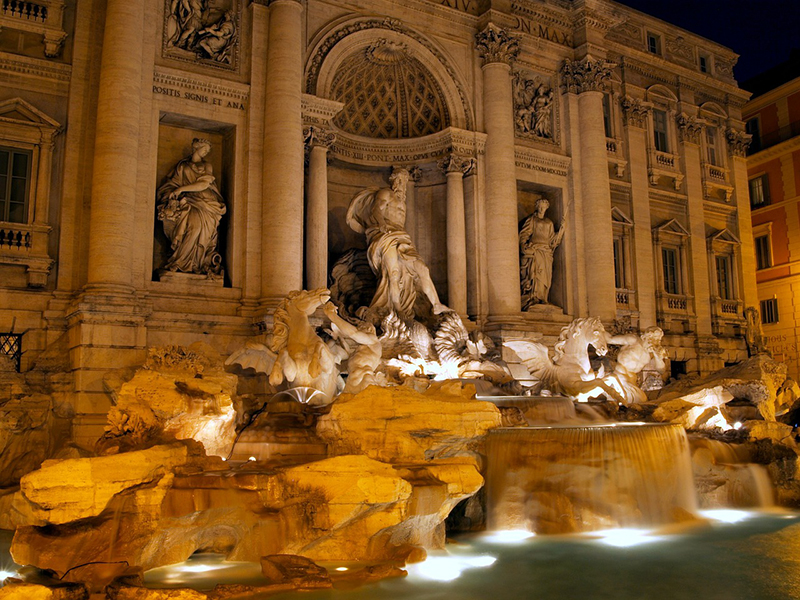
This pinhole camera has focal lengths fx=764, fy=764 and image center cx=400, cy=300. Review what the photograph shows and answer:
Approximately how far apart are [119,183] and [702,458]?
33.9ft

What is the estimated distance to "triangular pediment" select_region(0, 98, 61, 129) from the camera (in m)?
13.0

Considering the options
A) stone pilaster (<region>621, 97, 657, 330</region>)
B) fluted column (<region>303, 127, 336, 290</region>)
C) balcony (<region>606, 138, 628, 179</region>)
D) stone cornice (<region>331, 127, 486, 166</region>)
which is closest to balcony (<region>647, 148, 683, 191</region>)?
stone pilaster (<region>621, 97, 657, 330</region>)

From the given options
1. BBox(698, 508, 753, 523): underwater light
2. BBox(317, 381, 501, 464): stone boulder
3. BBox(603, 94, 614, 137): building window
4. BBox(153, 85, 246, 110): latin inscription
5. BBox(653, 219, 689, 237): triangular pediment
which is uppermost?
BBox(603, 94, 614, 137): building window

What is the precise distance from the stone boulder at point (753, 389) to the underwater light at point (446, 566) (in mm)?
6459

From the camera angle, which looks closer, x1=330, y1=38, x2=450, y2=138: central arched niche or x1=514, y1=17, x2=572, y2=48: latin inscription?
x1=330, y1=38, x2=450, y2=138: central arched niche

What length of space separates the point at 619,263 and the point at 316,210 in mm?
9333

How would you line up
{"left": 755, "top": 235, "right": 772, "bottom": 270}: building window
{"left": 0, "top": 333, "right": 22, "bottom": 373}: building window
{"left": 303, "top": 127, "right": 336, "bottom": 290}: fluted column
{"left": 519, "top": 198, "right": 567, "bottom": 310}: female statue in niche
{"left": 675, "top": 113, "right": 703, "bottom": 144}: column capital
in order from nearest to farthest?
{"left": 0, "top": 333, "right": 22, "bottom": 373}: building window, {"left": 303, "top": 127, "right": 336, "bottom": 290}: fluted column, {"left": 519, "top": 198, "right": 567, "bottom": 310}: female statue in niche, {"left": 675, "top": 113, "right": 703, "bottom": 144}: column capital, {"left": 755, "top": 235, "right": 772, "bottom": 270}: building window

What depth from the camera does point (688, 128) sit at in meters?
22.6

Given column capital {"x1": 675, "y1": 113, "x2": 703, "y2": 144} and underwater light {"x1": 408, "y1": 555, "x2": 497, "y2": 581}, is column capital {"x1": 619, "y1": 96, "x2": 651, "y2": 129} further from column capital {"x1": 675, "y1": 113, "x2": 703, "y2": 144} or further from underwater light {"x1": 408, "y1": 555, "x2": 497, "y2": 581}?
underwater light {"x1": 408, "y1": 555, "x2": 497, "y2": 581}

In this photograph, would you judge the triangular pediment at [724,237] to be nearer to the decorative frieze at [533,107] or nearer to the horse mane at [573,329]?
the decorative frieze at [533,107]

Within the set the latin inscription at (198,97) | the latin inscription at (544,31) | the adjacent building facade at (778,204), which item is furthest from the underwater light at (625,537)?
the adjacent building facade at (778,204)

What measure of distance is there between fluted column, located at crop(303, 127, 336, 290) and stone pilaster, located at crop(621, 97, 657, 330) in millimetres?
9496

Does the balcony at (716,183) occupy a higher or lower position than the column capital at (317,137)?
higher

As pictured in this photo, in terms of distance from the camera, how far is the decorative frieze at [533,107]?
1891cm
